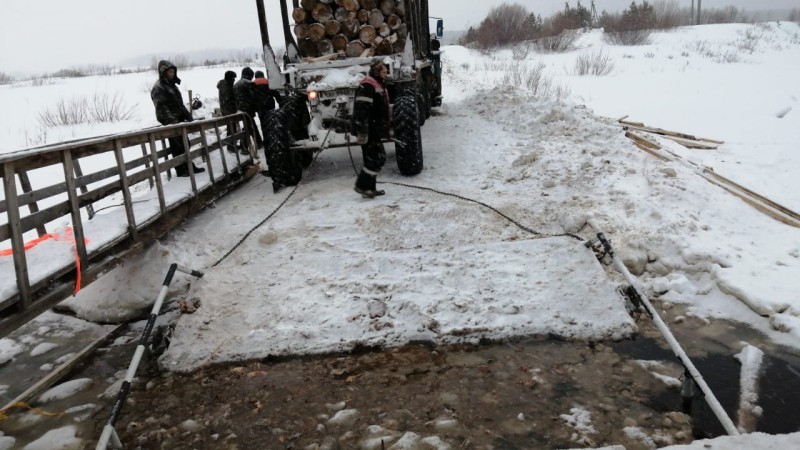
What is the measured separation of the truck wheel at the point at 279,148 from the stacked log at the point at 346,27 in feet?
5.09

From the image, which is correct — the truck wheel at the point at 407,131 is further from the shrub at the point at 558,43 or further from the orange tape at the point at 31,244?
the shrub at the point at 558,43

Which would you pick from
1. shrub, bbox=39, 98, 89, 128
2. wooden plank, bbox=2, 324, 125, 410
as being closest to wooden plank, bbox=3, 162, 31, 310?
wooden plank, bbox=2, 324, 125, 410

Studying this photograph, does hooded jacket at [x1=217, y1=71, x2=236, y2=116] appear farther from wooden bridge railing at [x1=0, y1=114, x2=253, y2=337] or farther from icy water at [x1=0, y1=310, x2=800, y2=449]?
icy water at [x1=0, y1=310, x2=800, y2=449]

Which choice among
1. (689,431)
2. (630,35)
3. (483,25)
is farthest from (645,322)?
(483,25)

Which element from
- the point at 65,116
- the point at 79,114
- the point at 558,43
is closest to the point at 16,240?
the point at 65,116

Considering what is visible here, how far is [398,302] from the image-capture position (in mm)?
4391

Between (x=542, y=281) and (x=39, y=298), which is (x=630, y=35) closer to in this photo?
(x=542, y=281)

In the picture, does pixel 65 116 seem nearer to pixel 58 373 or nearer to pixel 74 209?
pixel 74 209

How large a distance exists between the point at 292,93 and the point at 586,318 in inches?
206

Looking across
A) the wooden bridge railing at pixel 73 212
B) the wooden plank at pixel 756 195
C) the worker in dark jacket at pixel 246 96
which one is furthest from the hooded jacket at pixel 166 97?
the wooden plank at pixel 756 195

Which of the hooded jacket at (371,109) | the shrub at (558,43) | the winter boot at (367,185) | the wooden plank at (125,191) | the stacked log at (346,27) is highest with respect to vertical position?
the shrub at (558,43)

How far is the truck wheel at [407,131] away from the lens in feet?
22.8

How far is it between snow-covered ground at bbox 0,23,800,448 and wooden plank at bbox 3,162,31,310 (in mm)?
1114

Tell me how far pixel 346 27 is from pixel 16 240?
5629 millimetres
